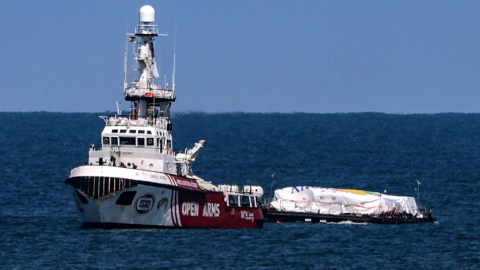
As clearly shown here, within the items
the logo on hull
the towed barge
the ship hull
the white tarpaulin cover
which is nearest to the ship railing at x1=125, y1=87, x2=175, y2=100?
the ship hull

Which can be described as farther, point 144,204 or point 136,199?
point 144,204

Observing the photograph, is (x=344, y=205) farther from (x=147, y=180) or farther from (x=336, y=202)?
(x=147, y=180)

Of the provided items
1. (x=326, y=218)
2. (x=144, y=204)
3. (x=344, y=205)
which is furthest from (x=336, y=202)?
(x=144, y=204)

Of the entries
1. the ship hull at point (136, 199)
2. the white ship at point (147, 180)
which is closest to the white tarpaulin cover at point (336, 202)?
the white ship at point (147, 180)

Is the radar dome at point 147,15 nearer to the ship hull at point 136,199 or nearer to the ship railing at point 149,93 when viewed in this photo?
the ship railing at point 149,93

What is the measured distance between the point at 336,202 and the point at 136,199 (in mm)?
28608

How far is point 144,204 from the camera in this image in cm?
8825

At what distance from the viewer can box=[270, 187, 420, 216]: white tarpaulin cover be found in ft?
364

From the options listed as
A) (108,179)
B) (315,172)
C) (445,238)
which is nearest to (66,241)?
(108,179)

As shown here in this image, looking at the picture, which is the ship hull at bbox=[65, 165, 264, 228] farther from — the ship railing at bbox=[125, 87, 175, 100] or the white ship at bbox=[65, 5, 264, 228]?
the ship railing at bbox=[125, 87, 175, 100]

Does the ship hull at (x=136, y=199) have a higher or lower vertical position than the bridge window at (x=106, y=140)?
lower

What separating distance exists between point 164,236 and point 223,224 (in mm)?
9174

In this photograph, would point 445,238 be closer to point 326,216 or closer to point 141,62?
point 326,216

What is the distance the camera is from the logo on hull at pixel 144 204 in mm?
87831
